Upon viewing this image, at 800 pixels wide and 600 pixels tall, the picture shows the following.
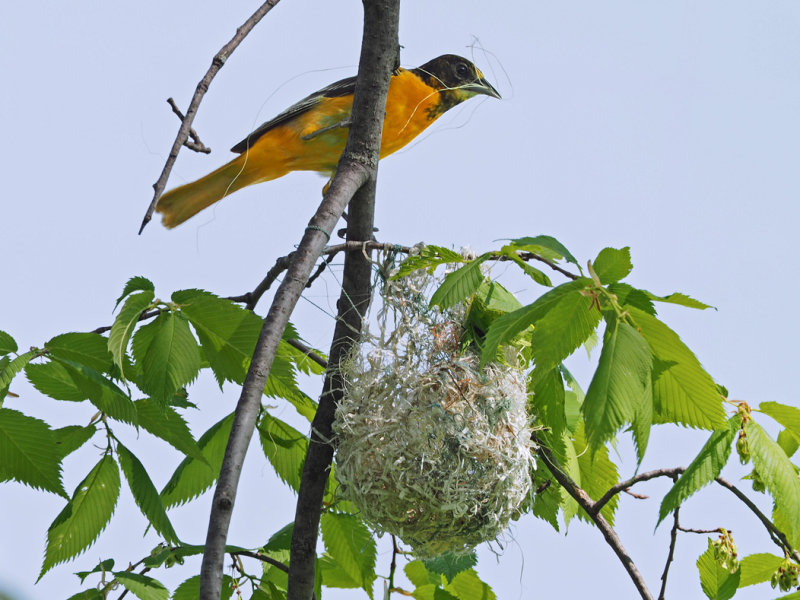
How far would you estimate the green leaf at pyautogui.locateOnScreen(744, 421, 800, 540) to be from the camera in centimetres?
199

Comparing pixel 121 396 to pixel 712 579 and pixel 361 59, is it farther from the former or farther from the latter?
pixel 712 579

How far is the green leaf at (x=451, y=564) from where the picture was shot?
2756 mm

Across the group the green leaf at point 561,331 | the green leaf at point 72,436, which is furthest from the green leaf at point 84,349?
the green leaf at point 561,331

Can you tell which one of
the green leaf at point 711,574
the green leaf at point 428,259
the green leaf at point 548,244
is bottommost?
the green leaf at point 711,574

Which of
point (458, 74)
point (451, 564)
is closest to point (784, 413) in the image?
point (451, 564)

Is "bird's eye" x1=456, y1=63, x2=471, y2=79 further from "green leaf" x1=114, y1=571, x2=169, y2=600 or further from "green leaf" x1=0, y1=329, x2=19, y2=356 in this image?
"green leaf" x1=114, y1=571, x2=169, y2=600

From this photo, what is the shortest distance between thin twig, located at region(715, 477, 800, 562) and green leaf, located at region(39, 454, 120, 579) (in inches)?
65.7

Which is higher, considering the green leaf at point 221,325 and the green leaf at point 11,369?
the green leaf at point 221,325

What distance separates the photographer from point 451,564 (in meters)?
2.76

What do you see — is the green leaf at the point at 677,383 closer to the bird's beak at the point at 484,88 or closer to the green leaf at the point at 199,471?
the green leaf at the point at 199,471

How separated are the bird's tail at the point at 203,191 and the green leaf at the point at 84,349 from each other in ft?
7.01

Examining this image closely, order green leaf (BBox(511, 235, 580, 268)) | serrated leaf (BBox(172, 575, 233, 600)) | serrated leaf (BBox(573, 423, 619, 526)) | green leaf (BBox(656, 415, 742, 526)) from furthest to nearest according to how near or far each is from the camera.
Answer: serrated leaf (BBox(573, 423, 619, 526)), serrated leaf (BBox(172, 575, 233, 600)), green leaf (BBox(656, 415, 742, 526)), green leaf (BBox(511, 235, 580, 268))

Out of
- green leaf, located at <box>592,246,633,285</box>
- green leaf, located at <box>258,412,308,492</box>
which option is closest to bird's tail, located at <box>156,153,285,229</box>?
green leaf, located at <box>258,412,308,492</box>

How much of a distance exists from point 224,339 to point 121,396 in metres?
0.29
